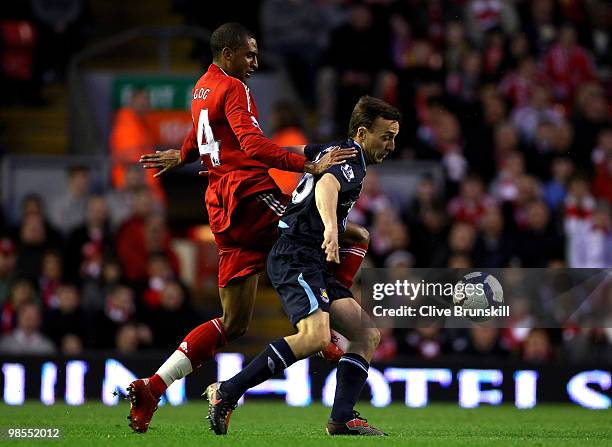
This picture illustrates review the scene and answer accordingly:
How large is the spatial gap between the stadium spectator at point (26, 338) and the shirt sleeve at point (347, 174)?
554 centimetres

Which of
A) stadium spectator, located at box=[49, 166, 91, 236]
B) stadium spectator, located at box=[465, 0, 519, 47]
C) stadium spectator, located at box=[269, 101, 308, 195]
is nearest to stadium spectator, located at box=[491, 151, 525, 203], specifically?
stadium spectator, located at box=[269, 101, 308, 195]

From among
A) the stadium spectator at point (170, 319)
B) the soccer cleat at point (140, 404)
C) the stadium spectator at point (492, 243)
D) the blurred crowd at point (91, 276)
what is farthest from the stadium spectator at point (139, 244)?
the soccer cleat at point (140, 404)

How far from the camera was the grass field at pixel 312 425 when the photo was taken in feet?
24.5

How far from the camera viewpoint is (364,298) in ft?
29.9

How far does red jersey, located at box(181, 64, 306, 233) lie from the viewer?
7914 millimetres

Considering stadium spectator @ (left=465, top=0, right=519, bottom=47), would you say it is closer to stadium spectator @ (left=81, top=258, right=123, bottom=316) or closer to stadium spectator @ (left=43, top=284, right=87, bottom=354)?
stadium spectator @ (left=81, top=258, right=123, bottom=316)

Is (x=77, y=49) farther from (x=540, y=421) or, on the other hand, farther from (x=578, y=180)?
(x=540, y=421)

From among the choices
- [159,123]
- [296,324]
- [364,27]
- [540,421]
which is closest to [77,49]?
[159,123]

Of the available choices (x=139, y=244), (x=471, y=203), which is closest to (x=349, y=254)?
(x=139, y=244)

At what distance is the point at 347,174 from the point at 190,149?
48.5 inches

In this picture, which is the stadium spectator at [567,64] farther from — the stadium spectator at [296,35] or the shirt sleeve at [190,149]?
the shirt sleeve at [190,149]

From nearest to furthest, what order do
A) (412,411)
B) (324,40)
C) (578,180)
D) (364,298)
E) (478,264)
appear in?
(364,298), (412,411), (478,264), (578,180), (324,40)

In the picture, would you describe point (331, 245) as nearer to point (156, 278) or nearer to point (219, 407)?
point (219, 407)

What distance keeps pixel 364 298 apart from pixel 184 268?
5496 mm
